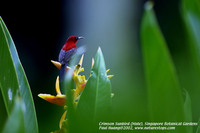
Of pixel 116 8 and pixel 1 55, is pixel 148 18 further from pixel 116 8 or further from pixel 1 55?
pixel 116 8

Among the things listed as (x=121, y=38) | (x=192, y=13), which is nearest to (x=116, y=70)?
(x=121, y=38)

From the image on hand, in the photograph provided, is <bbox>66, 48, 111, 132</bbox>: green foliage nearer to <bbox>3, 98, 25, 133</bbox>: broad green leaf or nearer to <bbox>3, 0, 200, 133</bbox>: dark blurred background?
<bbox>3, 98, 25, 133</bbox>: broad green leaf

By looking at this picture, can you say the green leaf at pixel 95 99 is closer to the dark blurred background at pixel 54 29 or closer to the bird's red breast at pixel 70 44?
the bird's red breast at pixel 70 44

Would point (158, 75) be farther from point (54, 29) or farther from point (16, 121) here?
point (54, 29)

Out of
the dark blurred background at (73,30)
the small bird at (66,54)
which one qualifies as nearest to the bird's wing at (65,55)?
the small bird at (66,54)

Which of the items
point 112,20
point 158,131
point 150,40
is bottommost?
point 158,131

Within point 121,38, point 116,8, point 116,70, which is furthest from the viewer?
point 116,8

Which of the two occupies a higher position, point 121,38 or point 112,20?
point 112,20
